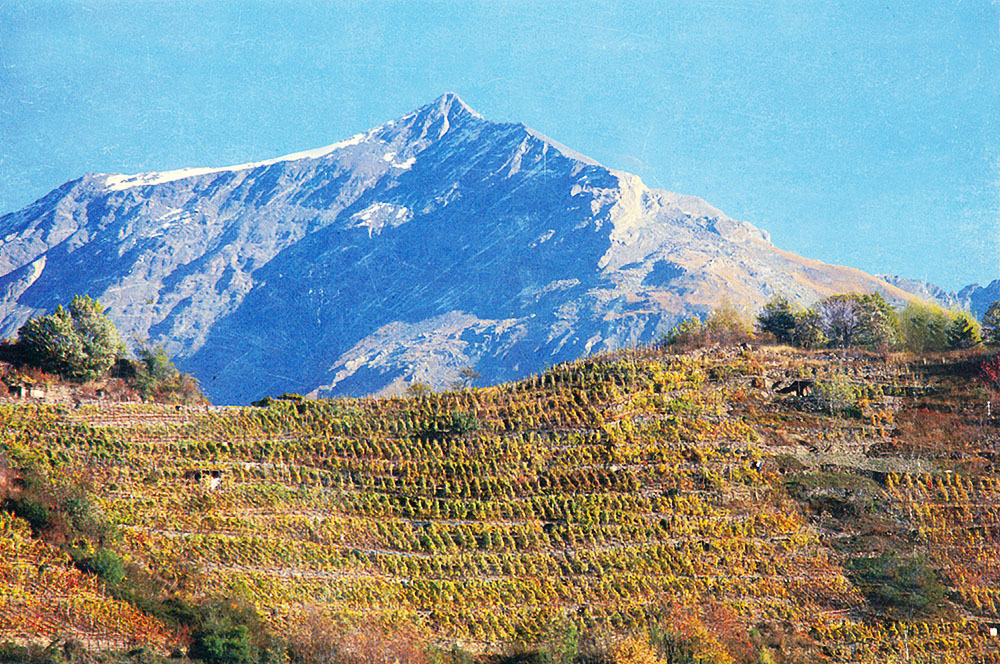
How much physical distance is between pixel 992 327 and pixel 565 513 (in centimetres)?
4490

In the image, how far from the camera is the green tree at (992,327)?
61.9 m

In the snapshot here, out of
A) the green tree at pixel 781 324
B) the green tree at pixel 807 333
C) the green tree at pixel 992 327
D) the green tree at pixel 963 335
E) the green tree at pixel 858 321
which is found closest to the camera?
the green tree at pixel 992 327

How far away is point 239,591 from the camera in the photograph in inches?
1271

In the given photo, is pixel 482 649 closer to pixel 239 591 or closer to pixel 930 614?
pixel 239 591

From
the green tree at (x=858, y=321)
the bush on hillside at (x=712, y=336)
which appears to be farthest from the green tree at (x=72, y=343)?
the green tree at (x=858, y=321)

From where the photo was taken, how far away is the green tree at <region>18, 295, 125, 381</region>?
45.3 metres

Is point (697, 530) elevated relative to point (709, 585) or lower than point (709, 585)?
elevated

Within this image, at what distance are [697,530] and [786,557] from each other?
3837 millimetres

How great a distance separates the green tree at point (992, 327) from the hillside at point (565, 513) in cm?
1558

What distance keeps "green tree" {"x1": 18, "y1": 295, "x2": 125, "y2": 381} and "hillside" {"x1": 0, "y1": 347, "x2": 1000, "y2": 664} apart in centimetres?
584

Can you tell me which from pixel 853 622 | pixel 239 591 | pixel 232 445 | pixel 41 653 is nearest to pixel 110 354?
pixel 232 445

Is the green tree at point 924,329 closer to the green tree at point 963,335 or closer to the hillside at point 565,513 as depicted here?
the green tree at point 963,335

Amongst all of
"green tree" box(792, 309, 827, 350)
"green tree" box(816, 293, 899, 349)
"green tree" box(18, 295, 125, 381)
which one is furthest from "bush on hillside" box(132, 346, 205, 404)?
"green tree" box(816, 293, 899, 349)

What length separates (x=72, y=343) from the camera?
4538 cm
